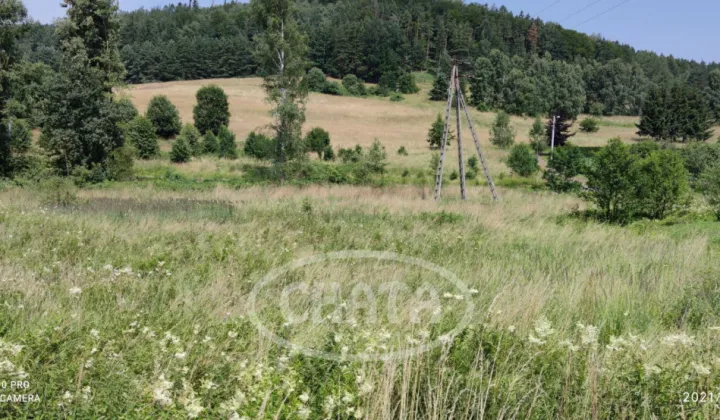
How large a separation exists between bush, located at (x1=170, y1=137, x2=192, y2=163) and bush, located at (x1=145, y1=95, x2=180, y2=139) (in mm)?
9894

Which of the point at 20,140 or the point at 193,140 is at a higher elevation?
the point at 193,140

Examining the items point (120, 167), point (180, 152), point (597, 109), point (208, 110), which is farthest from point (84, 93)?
point (597, 109)

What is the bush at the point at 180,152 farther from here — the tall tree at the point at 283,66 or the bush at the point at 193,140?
the tall tree at the point at 283,66

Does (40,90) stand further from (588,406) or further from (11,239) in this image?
(588,406)

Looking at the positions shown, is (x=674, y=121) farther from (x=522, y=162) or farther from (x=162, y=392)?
(x=162, y=392)

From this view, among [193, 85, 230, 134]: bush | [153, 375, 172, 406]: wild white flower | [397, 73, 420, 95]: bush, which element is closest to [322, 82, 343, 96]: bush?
[397, 73, 420, 95]: bush

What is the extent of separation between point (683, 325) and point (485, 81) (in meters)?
87.6

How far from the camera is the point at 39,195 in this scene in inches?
591

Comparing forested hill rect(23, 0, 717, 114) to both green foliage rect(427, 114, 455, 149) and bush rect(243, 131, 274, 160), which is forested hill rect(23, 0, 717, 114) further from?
bush rect(243, 131, 274, 160)

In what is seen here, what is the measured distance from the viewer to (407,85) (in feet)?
313

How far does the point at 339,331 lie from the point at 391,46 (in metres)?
120

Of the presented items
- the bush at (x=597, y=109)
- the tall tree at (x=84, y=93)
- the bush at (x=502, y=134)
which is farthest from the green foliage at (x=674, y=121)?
the tall tree at (x=84, y=93)

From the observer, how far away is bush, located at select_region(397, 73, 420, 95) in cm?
9538

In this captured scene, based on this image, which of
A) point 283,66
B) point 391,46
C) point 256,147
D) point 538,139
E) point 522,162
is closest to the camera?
point 283,66
